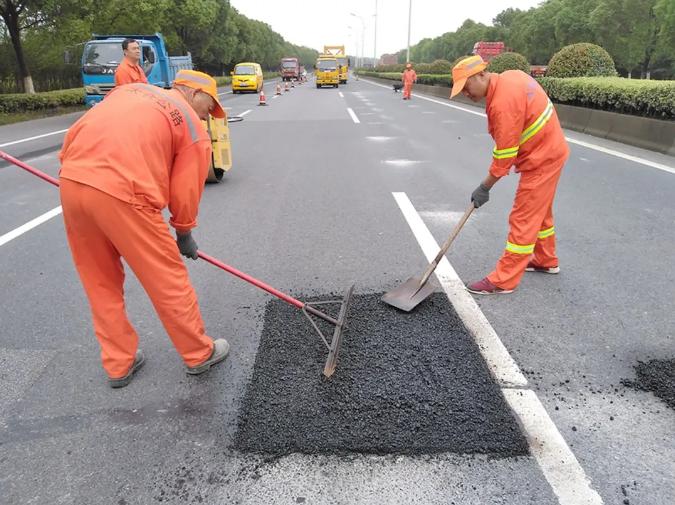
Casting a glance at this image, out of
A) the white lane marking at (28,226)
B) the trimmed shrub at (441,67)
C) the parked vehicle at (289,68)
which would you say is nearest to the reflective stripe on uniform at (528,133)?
the white lane marking at (28,226)

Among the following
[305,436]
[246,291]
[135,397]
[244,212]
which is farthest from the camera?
[244,212]

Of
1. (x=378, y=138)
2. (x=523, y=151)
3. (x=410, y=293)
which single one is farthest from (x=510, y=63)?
(x=410, y=293)

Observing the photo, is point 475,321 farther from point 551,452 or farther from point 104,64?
point 104,64

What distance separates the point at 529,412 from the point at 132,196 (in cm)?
208

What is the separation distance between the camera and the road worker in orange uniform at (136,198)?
2.21 metres

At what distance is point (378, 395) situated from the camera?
2488 mm

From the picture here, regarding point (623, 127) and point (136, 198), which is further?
point (623, 127)

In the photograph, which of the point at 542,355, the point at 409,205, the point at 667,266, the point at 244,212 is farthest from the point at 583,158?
the point at 542,355

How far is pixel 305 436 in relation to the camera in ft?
7.35

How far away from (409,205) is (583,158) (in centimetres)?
442

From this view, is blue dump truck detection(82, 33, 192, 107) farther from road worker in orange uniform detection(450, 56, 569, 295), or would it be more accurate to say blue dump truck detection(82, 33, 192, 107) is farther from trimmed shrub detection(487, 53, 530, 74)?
road worker in orange uniform detection(450, 56, 569, 295)

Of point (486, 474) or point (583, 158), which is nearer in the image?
point (486, 474)

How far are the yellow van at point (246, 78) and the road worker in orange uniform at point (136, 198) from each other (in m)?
29.4

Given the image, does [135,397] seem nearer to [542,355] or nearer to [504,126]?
[542,355]
